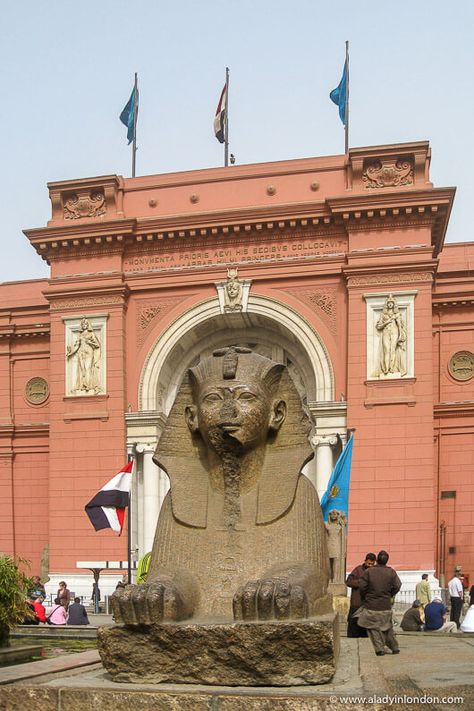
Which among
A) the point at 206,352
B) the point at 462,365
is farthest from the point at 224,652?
the point at 462,365

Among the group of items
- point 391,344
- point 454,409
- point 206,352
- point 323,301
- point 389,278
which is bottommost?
point 454,409

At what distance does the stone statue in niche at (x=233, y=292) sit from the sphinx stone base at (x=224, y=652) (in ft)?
55.5

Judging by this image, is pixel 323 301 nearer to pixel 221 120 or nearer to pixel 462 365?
pixel 462 365

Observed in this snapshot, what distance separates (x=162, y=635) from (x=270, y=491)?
1029 mm

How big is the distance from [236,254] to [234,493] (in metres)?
16.6

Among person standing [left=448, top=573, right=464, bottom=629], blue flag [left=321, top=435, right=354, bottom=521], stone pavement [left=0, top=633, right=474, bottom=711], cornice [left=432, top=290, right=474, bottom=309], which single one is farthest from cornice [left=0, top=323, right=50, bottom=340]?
stone pavement [left=0, top=633, right=474, bottom=711]

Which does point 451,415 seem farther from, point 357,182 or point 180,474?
point 180,474

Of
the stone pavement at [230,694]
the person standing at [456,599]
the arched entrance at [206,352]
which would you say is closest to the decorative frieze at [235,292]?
the arched entrance at [206,352]

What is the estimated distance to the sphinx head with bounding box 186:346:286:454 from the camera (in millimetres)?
4863

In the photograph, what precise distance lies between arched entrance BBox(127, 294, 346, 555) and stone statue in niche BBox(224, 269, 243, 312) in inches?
8.2

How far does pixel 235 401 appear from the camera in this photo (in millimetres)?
4895

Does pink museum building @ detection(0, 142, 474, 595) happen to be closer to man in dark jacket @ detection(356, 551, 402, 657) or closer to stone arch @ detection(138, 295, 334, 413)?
stone arch @ detection(138, 295, 334, 413)

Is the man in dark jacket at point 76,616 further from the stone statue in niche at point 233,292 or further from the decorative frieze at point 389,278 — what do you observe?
the decorative frieze at point 389,278

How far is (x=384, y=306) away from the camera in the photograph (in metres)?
20.0
